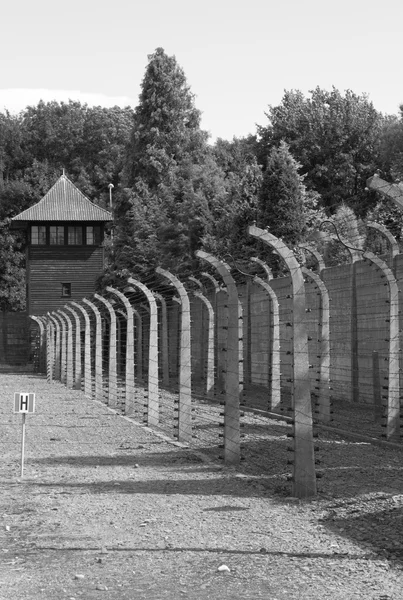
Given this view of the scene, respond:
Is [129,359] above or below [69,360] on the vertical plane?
above

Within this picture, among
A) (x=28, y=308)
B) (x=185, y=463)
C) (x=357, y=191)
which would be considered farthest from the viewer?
(x=28, y=308)

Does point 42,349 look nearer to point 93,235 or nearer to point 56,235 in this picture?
point 56,235

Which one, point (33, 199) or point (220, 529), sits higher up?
point (33, 199)

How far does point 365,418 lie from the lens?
22234 millimetres

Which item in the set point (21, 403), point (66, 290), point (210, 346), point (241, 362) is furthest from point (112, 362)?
point (66, 290)

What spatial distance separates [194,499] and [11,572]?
414cm

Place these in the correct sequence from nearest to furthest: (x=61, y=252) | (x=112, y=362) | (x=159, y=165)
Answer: (x=112, y=362) < (x=61, y=252) < (x=159, y=165)

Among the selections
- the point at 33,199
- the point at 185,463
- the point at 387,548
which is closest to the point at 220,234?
the point at 185,463

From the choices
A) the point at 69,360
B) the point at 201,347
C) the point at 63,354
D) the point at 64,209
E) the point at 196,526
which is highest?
the point at 64,209

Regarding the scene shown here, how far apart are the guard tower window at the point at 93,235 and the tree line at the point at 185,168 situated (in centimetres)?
132

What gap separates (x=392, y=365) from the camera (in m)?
18.1

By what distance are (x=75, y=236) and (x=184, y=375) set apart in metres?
59.4

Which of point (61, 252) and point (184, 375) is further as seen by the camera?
point (61, 252)

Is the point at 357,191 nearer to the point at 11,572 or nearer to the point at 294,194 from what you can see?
the point at 294,194
